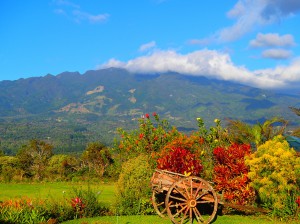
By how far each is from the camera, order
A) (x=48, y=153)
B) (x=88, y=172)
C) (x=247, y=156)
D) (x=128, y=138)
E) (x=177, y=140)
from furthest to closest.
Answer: (x=48, y=153) < (x=88, y=172) < (x=128, y=138) < (x=177, y=140) < (x=247, y=156)

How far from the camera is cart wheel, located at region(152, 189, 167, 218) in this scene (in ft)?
46.8

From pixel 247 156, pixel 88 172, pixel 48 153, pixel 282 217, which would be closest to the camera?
pixel 282 217

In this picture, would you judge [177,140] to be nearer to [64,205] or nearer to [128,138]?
[128,138]

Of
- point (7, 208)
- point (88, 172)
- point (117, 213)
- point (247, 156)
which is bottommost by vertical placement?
point (88, 172)

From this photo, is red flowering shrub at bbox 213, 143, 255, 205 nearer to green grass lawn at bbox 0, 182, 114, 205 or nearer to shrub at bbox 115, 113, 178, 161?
shrub at bbox 115, 113, 178, 161

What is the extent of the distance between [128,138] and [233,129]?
20.7ft

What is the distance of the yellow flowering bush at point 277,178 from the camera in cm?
1397

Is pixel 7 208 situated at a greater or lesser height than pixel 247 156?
lesser

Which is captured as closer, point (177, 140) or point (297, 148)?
point (177, 140)

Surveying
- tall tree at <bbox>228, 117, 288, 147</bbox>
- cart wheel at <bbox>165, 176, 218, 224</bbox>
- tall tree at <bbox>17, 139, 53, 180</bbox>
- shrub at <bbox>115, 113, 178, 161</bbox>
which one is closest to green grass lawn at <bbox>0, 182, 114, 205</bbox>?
shrub at <bbox>115, 113, 178, 161</bbox>

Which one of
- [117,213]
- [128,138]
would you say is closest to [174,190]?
[117,213]

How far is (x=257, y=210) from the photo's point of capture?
14.5 metres

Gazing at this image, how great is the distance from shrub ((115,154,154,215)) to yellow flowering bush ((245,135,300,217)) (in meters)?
4.38

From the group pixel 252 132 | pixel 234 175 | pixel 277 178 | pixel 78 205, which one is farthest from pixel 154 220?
pixel 252 132
